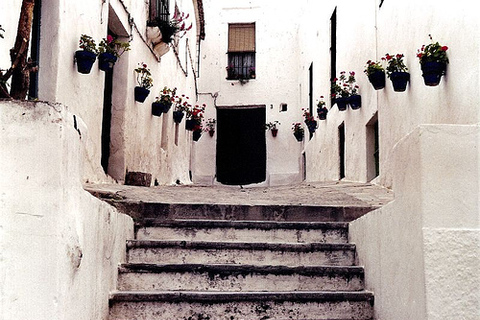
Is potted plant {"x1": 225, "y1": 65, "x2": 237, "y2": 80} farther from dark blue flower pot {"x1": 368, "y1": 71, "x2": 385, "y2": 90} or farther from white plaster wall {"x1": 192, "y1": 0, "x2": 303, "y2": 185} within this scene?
dark blue flower pot {"x1": 368, "y1": 71, "x2": 385, "y2": 90}

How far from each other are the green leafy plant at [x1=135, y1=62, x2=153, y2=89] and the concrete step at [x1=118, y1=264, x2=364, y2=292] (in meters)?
5.54

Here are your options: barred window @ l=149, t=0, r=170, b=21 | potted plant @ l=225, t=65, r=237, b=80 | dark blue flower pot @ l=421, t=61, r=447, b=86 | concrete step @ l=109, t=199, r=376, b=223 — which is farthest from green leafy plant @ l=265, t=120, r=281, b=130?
concrete step @ l=109, t=199, r=376, b=223

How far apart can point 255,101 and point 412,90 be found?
456 inches

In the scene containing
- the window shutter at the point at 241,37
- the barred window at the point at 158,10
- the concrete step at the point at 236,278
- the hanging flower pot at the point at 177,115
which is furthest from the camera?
the window shutter at the point at 241,37

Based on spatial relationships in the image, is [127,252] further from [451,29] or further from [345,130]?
[345,130]

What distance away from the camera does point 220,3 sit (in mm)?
19219

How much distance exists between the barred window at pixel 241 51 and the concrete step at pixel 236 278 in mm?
14751

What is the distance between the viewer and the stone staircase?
389cm

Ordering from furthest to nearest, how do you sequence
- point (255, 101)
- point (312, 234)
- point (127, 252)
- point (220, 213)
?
point (255, 101)
point (220, 213)
point (312, 234)
point (127, 252)

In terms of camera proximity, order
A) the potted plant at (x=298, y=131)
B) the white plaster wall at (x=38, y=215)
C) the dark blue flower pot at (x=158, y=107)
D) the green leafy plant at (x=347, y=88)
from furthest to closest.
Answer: the potted plant at (x=298, y=131) < the dark blue flower pot at (x=158, y=107) < the green leafy plant at (x=347, y=88) < the white plaster wall at (x=38, y=215)

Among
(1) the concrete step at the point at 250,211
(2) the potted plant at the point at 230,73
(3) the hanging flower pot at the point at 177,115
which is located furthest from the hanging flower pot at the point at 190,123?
(1) the concrete step at the point at 250,211

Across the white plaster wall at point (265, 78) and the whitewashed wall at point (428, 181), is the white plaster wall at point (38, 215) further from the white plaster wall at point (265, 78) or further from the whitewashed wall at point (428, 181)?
the white plaster wall at point (265, 78)

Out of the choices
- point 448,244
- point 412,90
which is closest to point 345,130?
point 412,90

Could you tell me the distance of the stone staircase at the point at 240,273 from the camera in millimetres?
3887
